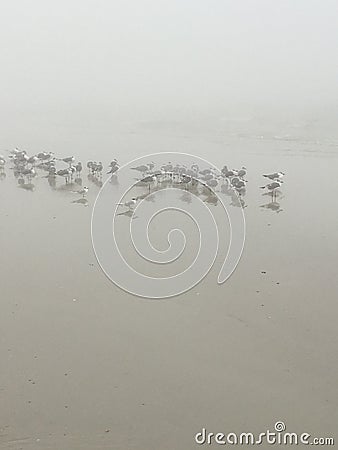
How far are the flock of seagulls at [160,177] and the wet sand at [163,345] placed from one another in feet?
5.51

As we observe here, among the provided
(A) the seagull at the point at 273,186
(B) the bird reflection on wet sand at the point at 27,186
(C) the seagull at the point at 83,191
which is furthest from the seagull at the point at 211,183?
(B) the bird reflection on wet sand at the point at 27,186

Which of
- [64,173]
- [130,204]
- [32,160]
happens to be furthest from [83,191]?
[32,160]

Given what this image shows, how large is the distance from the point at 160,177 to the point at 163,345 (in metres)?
6.68

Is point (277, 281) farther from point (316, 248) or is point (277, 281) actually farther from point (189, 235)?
point (189, 235)

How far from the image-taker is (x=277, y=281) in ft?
24.8

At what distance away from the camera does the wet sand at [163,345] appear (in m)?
5.04

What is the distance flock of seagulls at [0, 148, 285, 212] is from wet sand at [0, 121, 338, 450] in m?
1.68

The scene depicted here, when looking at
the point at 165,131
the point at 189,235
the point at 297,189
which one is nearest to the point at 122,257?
the point at 189,235

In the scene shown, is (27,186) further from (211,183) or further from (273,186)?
(273,186)

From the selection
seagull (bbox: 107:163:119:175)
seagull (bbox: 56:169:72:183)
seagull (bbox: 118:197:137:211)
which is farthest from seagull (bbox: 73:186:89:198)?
seagull (bbox: 118:197:137:211)

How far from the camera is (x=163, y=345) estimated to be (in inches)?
242

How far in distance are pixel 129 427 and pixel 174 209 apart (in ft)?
18.8

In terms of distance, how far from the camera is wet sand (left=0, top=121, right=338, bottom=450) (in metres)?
5.04

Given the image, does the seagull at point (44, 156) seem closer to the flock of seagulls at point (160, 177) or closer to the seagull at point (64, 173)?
the flock of seagulls at point (160, 177)
